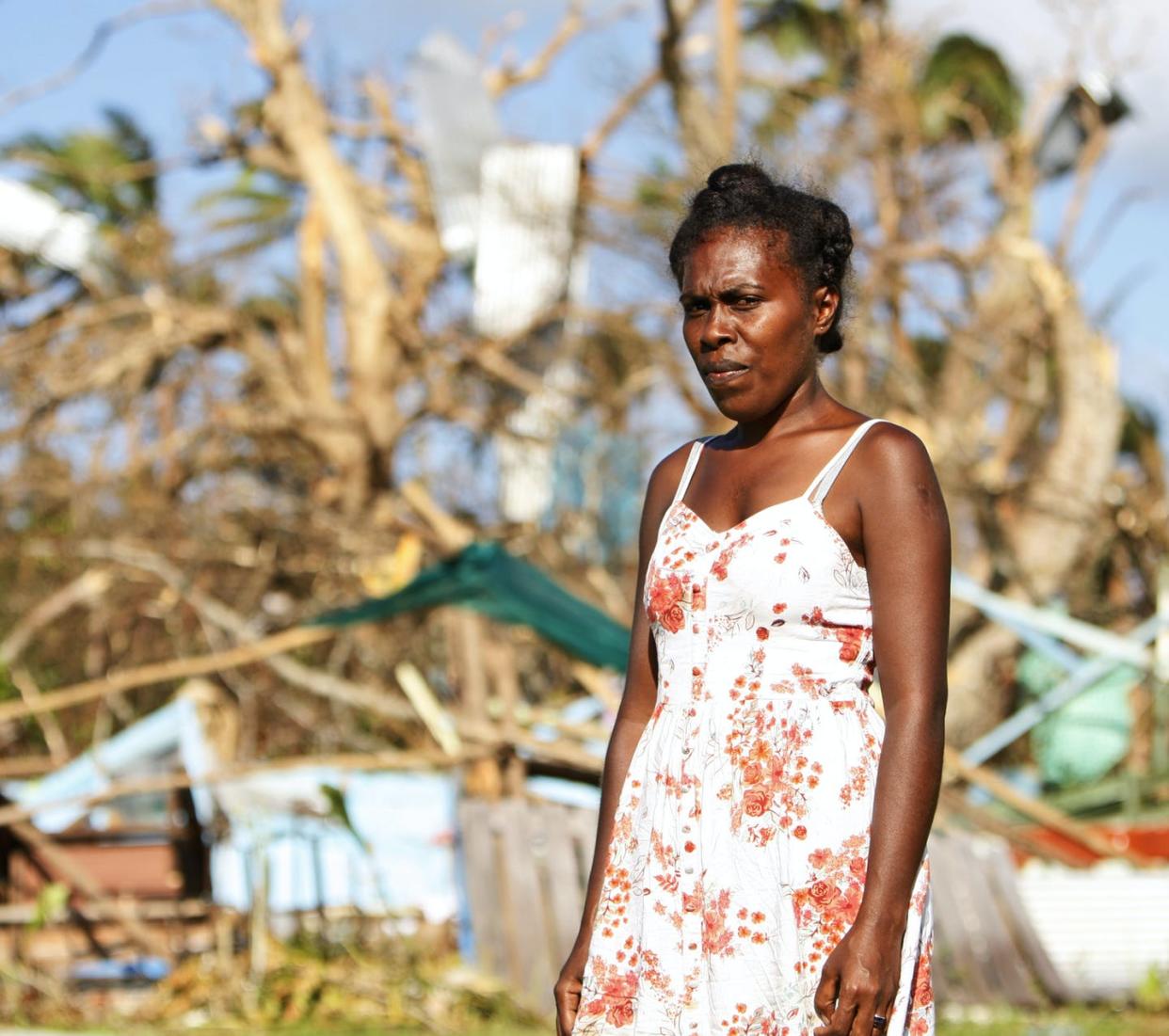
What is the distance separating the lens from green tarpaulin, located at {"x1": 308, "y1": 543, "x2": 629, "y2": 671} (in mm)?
8375

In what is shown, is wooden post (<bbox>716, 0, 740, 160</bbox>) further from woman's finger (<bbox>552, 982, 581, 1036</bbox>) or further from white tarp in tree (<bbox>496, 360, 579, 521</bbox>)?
woman's finger (<bbox>552, 982, 581, 1036</bbox>)

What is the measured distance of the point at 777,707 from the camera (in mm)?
2381

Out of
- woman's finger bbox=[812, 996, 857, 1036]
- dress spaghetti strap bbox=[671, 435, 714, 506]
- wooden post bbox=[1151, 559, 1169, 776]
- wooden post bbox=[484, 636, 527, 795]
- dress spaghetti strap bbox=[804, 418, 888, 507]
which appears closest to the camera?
woman's finger bbox=[812, 996, 857, 1036]

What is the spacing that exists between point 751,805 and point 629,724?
14.5 inches

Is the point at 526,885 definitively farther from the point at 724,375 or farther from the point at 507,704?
the point at 724,375

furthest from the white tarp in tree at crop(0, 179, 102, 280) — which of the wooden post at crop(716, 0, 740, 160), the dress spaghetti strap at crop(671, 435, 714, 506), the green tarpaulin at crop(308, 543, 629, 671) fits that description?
the dress spaghetti strap at crop(671, 435, 714, 506)

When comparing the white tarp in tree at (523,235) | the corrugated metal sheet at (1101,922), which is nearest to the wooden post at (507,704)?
the corrugated metal sheet at (1101,922)

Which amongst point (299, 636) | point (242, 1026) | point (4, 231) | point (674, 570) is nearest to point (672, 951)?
point (674, 570)

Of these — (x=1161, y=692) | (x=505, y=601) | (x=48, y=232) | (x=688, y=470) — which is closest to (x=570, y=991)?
(x=688, y=470)

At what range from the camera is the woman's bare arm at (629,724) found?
2.57 meters

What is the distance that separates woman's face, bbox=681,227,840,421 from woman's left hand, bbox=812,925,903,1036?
2.43 feet

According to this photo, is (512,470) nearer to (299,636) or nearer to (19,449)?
(19,449)

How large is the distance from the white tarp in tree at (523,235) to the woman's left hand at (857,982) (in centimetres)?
1274

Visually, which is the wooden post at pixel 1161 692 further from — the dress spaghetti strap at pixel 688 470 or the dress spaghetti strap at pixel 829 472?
the dress spaghetti strap at pixel 829 472
